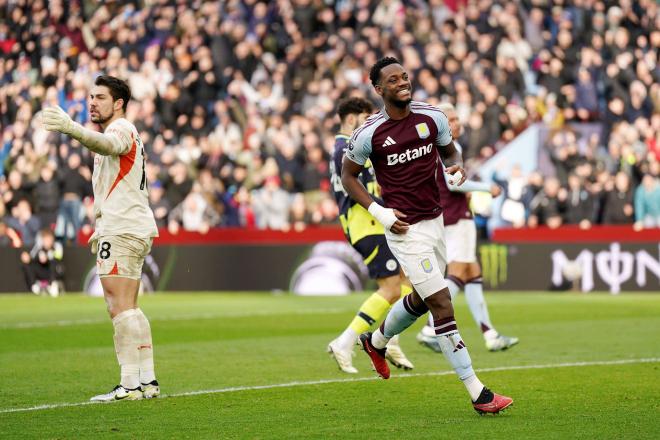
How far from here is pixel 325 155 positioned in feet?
82.1

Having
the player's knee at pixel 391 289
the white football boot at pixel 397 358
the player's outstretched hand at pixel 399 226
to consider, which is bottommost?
the white football boot at pixel 397 358

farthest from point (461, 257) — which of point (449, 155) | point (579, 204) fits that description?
point (579, 204)

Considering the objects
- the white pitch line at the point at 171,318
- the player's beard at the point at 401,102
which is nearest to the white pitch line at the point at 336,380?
the player's beard at the point at 401,102

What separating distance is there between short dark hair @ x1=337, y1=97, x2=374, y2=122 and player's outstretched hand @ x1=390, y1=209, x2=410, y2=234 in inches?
118

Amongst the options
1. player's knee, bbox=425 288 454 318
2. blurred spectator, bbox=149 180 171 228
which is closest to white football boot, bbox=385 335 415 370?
player's knee, bbox=425 288 454 318

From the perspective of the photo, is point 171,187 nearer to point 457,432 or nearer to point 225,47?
point 225,47

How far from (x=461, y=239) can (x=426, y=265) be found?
177 inches

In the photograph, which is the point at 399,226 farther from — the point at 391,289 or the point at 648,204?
the point at 648,204

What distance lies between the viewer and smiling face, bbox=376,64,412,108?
9.00m

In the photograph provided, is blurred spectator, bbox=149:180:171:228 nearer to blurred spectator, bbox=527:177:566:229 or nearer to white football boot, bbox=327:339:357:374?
blurred spectator, bbox=527:177:566:229

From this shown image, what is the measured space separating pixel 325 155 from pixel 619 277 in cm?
592

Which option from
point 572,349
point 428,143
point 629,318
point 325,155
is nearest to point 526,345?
point 572,349

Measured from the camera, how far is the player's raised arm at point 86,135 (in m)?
8.77

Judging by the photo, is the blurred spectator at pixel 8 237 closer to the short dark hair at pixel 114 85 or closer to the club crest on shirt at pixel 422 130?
the short dark hair at pixel 114 85
